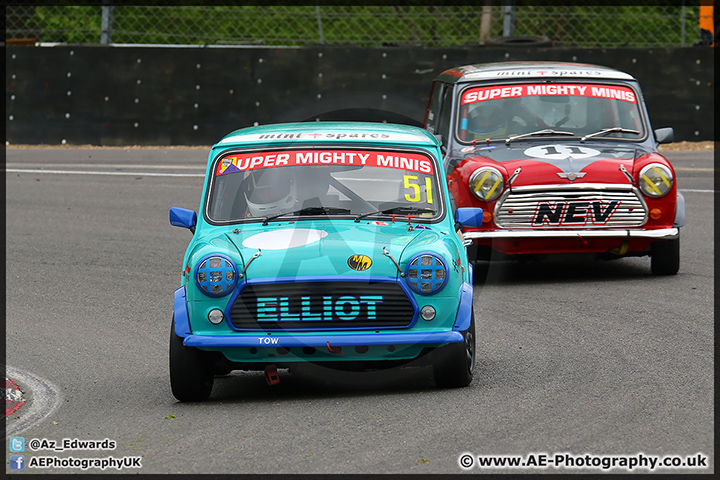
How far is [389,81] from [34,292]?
30.3 ft

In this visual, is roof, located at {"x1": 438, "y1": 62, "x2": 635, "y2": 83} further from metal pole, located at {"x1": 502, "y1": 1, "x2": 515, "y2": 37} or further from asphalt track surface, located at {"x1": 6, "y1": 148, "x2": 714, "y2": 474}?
metal pole, located at {"x1": 502, "y1": 1, "x2": 515, "y2": 37}

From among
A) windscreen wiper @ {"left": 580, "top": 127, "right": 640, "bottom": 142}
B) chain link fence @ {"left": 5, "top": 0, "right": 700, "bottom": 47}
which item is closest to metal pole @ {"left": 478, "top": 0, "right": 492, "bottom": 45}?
chain link fence @ {"left": 5, "top": 0, "right": 700, "bottom": 47}

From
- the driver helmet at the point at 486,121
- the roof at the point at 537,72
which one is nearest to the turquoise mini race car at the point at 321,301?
the driver helmet at the point at 486,121

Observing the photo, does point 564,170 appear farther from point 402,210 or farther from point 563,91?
point 402,210

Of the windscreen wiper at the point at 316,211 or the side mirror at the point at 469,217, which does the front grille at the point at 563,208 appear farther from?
the windscreen wiper at the point at 316,211

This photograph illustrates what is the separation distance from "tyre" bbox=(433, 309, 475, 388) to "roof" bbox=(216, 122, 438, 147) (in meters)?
1.49

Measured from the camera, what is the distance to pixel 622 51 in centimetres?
1662

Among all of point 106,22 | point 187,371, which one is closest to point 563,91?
point 187,371

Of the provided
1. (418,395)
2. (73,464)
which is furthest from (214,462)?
(418,395)

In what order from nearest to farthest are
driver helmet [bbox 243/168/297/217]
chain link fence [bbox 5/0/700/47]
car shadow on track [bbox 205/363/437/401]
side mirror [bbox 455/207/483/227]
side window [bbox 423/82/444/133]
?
car shadow on track [bbox 205/363/437/401] → driver helmet [bbox 243/168/297/217] → side mirror [bbox 455/207/483/227] → side window [bbox 423/82/444/133] → chain link fence [bbox 5/0/700/47]

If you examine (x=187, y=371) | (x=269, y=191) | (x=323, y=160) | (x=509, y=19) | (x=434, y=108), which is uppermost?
(x=509, y=19)

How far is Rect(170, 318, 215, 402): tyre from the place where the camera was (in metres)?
5.44

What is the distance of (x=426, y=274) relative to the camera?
216 inches

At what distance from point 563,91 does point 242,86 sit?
8573 mm
